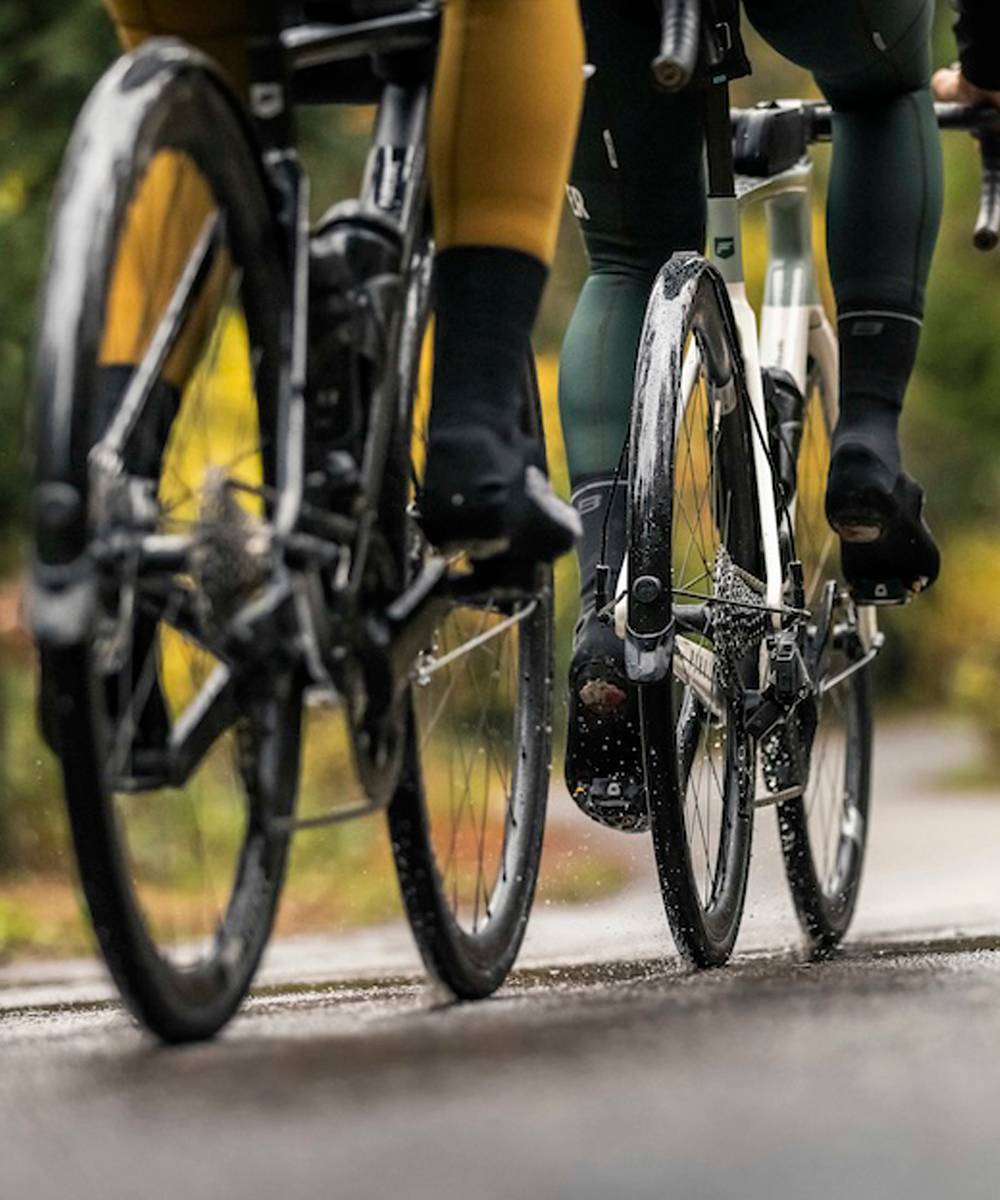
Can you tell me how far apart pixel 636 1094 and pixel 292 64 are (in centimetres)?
103

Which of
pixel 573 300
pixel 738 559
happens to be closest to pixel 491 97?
pixel 738 559

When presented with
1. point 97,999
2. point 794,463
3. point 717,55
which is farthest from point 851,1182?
point 97,999

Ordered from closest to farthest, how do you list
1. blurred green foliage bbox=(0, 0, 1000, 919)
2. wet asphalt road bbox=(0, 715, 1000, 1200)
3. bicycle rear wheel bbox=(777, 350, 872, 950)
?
wet asphalt road bbox=(0, 715, 1000, 1200)
bicycle rear wheel bbox=(777, 350, 872, 950)
blurred green foliage bbox=(0, 0, 1000, 919)

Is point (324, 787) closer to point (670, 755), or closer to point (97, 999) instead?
point (97, 999)

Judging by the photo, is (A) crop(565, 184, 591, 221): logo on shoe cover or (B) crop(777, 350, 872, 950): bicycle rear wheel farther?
(B) crop(777, 350, 872, 950): bicycle rear wheel

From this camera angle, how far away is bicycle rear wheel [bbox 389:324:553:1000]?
3275 millimetres

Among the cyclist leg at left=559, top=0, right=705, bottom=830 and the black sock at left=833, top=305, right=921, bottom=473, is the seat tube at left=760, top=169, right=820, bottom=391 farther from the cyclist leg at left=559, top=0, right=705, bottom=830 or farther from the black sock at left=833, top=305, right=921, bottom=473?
the cyclist leg at left=559, top=0, right=705, bottom=830

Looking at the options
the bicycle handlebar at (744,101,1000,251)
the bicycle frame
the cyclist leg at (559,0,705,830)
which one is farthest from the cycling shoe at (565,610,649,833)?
the bicycle handlebar at (744,101,1000,251)

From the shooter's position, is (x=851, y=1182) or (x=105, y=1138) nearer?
(x=851, y=1182)

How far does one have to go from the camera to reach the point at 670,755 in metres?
3.63

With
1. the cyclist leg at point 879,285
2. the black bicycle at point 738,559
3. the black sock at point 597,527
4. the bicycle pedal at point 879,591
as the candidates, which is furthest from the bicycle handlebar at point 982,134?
the black sock at point 597,527

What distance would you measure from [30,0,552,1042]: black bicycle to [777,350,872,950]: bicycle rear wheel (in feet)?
4.47

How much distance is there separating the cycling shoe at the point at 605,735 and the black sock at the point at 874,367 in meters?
0.62

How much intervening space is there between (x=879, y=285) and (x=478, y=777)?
1029mm
